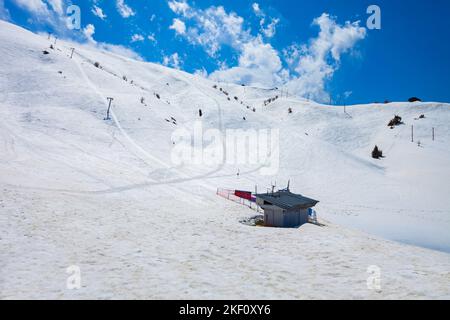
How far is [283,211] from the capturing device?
19.0 metres

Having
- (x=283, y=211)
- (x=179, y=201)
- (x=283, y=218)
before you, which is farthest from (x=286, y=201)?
(x=179, y=201)

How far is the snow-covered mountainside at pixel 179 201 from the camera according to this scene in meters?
8.91

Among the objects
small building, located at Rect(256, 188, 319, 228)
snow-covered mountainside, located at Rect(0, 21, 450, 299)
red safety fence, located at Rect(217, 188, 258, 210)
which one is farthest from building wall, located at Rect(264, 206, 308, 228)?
red safety fence, located at Rect(217, 188, 258, 210)

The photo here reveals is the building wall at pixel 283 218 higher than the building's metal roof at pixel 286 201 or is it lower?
lower

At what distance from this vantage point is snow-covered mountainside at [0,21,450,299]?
8.91 metres

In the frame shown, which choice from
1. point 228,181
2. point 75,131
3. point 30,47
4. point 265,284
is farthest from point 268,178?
point 30,47

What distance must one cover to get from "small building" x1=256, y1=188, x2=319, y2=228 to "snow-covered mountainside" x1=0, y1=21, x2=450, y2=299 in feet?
6.15

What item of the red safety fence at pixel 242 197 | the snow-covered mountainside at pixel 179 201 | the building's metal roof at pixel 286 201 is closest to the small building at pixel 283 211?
the building's metal roof at pixel 286 201

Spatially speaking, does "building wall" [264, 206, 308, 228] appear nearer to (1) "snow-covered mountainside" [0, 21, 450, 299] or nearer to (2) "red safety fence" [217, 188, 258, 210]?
(1) "snow-covered mountainside" [0, 21, 450, 299]

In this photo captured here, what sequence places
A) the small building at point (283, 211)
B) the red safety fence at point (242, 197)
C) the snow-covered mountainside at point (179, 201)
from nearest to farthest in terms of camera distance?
the snow-covered mountainside at point (179, 201), the small building at point (283, 211), the red safety fence at point (242, 197)

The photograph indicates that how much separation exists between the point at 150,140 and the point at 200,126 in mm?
13180

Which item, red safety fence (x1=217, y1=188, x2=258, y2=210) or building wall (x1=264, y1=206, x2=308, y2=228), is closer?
building wall (x1=264, y1=206, x2=308, y2=228)

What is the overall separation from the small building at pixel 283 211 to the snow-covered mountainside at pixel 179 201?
Answer: 188cm

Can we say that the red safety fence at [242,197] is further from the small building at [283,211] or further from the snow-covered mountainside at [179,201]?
the small building at [283,211]
